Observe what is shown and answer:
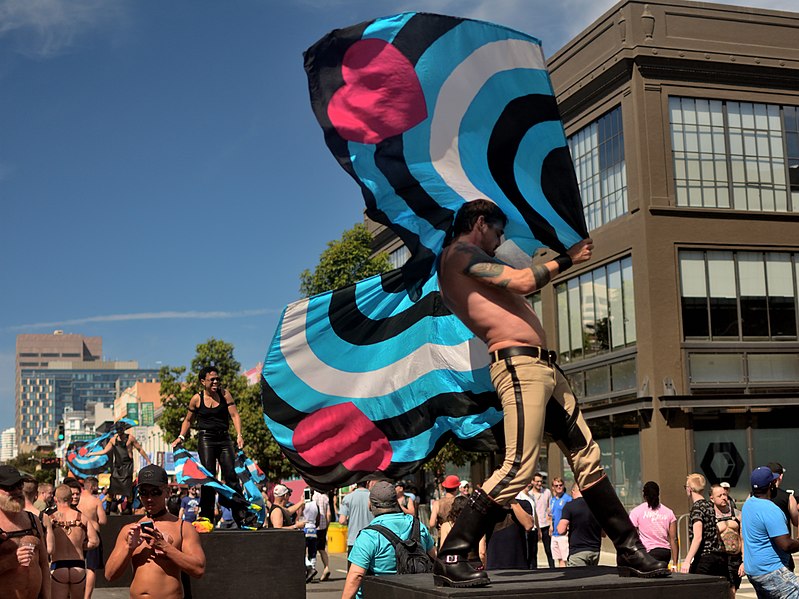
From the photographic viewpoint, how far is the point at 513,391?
548 cm

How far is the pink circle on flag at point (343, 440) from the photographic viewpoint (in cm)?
723

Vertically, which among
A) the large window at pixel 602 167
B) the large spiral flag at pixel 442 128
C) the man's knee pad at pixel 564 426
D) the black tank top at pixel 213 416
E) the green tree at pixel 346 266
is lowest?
the man's knee pad at pixel 564 426

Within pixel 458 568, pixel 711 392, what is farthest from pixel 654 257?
pixel 458 568

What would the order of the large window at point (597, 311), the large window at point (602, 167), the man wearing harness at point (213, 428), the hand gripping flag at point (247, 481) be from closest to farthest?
the man wearing harness at point (213, 428)
the hand gripping flag at point (247, 481)
the large window at point (597, 311)
the large window at point (602, 167)

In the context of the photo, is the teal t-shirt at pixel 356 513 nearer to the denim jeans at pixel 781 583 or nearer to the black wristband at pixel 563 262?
the denim jeans at pixel 781 583

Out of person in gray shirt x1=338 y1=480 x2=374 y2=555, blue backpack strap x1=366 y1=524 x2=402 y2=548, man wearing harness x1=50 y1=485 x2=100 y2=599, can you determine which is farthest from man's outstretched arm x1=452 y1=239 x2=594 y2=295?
person in gray shirt x1=338 y1=480 x2=374 y2=555

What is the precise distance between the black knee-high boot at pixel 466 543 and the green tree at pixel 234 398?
130 feet

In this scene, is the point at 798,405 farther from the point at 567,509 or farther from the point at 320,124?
the point at 320,124

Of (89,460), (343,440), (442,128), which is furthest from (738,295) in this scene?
(442,128)

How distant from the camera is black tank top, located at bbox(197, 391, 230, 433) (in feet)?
44.3

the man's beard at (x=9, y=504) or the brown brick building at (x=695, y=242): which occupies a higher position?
the brown brick building at (x=695, y=242)

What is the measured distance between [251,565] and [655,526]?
15.9ft

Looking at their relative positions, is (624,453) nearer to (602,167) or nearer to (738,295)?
(738,295)

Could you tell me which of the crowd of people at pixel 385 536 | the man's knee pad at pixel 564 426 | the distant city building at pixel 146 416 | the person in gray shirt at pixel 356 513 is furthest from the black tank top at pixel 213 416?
the distant city building at pixel 146 416
